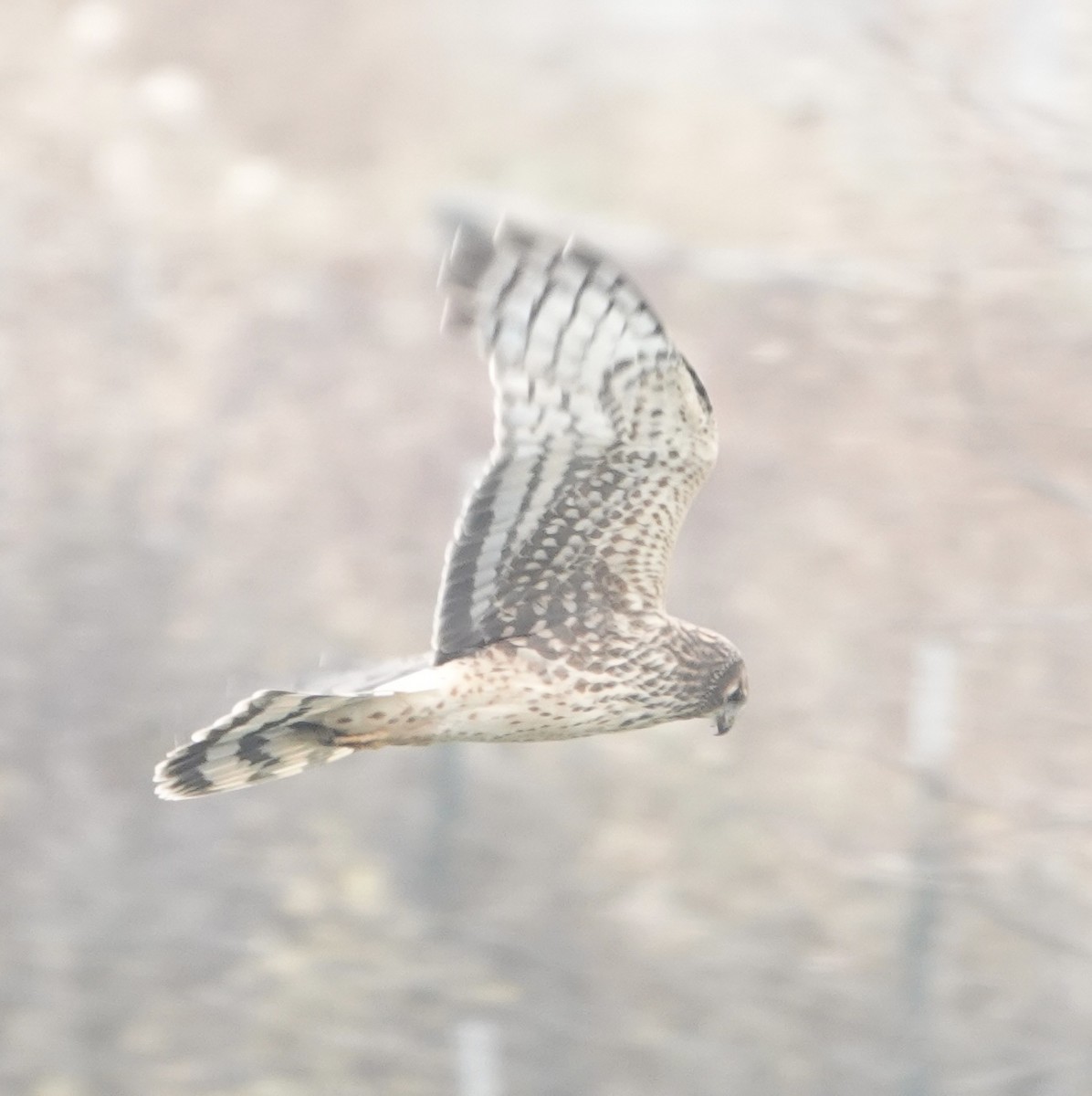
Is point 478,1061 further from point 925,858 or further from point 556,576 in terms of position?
point 556,576

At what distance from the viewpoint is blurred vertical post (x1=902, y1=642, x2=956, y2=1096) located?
8.57m

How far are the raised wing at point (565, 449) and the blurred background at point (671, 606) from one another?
2393mm

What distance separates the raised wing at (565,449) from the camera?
4043 millimetres

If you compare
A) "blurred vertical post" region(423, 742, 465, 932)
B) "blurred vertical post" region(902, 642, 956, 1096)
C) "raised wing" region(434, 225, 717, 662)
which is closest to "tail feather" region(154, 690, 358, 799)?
"raised wing" region(434, 225, 717, 662)

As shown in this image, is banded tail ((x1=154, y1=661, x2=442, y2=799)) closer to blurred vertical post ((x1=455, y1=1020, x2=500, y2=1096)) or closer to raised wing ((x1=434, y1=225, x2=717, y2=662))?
raised wing ((x1=434, y1=225, x2=717, y2=662))

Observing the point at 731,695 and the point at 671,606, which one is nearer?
the point at 731,695

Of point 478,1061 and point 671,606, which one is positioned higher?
point 671,606

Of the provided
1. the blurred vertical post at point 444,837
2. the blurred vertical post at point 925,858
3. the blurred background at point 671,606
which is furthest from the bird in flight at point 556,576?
the blurred vertical post at point 444,837

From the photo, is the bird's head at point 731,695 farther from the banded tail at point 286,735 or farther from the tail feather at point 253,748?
A: the tail feather at point 253,748

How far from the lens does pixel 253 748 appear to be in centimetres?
444

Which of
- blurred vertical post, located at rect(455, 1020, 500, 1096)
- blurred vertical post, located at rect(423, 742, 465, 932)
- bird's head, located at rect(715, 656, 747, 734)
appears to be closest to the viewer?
bird's head, located at rect(715, 656, 747, 734)

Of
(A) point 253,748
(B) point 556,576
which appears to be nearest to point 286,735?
(A) point 253,748

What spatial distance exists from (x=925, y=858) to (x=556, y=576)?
14.6 ft

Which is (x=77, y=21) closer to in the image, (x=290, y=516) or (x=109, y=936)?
(x=290, y=516)
